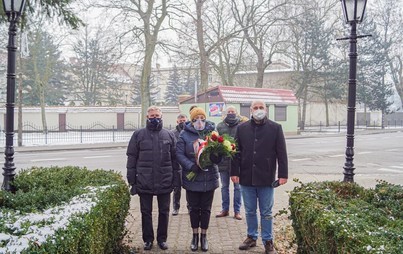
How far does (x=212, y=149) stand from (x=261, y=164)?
71 centimetres

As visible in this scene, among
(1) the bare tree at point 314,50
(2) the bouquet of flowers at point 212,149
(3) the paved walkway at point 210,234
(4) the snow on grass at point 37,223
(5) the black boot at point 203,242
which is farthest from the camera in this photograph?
(1) the bare tree at point 314,50

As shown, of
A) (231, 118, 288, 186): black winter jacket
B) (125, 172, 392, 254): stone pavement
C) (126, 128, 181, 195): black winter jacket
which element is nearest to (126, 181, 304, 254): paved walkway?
(125, 172, 392, 254): stone pavement

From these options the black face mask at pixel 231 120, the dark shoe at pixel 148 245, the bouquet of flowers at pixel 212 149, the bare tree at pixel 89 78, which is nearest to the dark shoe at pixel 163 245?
the dark shoe at pixel 148 245

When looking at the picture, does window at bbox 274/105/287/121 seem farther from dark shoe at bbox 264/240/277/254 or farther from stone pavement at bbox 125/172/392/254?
dark shoe at bbox 264/240/277/254

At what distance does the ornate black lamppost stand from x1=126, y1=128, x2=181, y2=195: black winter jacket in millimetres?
2765

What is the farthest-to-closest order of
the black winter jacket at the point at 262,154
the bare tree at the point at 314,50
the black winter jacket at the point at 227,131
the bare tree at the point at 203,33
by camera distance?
1. the bare tree at the point at 314,50
2. the bare tree at the point at 203,33
3. the black winter jacket at the point at 227,131
4. the black winter jacket at the point at 262,154

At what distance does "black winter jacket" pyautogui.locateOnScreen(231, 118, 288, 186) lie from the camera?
5.31 meters

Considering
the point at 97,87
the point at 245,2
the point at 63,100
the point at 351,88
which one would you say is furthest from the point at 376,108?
the point at 351,88

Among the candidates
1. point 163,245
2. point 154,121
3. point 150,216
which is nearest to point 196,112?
point 154,121

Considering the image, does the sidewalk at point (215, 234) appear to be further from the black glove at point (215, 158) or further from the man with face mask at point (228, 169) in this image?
the black glove at point (215, 158)

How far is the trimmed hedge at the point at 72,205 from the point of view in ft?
9.85

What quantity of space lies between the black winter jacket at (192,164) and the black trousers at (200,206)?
11cm

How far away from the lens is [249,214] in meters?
5.53

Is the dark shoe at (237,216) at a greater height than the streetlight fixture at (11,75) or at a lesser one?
lesser
